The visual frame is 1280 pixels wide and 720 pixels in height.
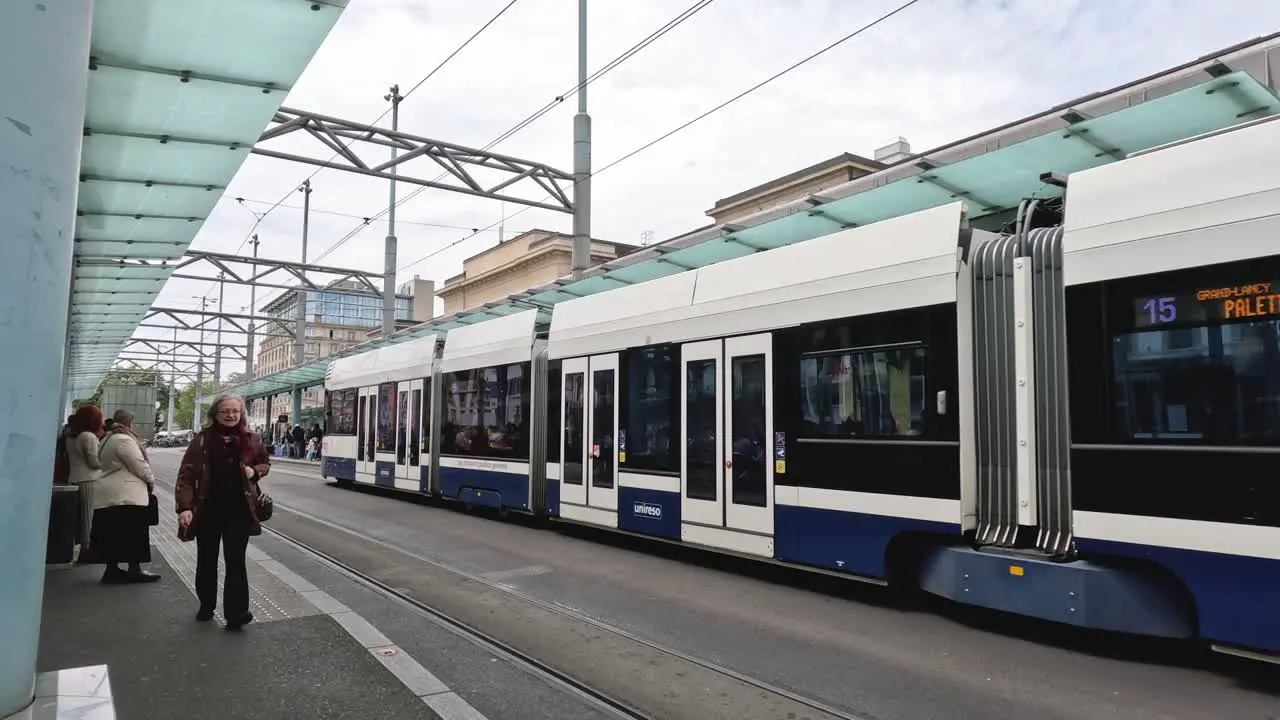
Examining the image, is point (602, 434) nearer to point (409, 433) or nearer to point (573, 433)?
point (573, 433)

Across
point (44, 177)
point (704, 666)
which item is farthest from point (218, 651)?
point (44, 177)

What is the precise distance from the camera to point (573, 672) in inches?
217

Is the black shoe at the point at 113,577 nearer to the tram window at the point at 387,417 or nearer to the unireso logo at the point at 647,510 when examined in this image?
the unireso logo at the point at 647,510

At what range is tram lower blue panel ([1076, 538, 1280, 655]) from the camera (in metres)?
5.01

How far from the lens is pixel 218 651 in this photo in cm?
558

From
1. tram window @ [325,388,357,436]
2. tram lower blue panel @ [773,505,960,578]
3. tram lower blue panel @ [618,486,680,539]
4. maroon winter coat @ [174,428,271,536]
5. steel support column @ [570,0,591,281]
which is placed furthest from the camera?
tram window @ [325,388,357,436]

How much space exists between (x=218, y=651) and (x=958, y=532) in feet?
18.2

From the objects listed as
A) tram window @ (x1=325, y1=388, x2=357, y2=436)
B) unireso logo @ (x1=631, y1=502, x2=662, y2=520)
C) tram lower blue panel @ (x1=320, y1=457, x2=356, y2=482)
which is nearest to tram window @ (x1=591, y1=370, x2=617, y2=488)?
unireso logo @ (x1=631, y1=502, x2=662, y2=520)

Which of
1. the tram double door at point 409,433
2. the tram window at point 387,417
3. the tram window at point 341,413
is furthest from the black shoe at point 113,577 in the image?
the tram window at point 341,413

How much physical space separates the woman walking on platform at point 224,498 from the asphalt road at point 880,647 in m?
2.38

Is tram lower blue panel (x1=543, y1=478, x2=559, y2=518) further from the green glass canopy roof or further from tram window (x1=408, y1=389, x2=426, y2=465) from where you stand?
the green glass canopy roof

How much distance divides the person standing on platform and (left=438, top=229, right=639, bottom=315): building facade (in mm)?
33564

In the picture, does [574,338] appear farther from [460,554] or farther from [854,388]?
[854,388]

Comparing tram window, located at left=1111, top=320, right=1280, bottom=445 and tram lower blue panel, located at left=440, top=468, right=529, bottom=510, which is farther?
tram lower blue panel, located at left=440, top=468, right=529, bottom=510
